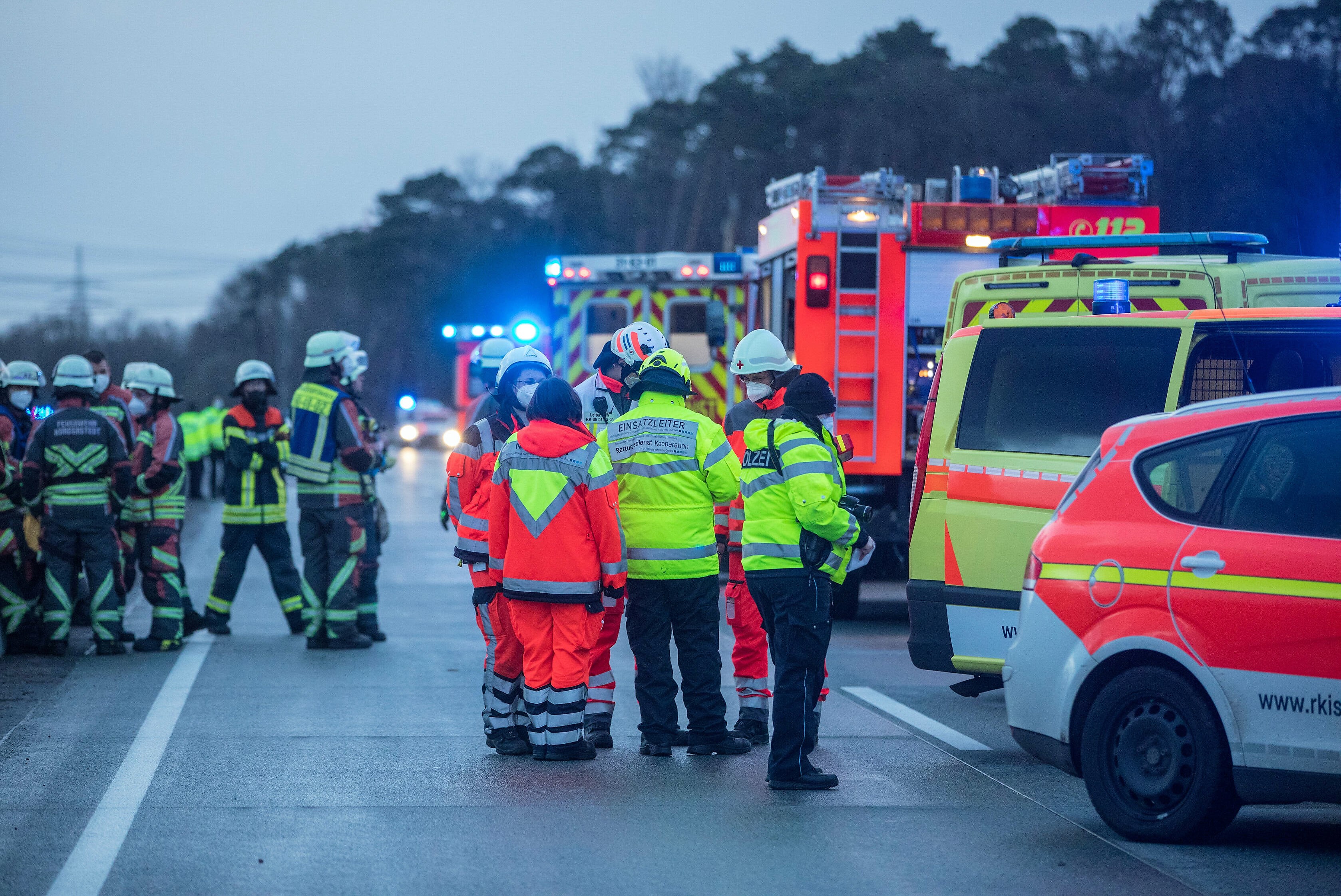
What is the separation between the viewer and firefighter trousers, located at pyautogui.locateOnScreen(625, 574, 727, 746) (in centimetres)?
767

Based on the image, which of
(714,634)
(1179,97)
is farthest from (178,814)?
(1179,97)

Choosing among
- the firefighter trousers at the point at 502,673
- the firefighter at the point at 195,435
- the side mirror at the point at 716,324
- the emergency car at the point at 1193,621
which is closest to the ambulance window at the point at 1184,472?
the emergency car at the point at 1193,621

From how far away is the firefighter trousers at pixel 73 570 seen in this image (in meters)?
11.0

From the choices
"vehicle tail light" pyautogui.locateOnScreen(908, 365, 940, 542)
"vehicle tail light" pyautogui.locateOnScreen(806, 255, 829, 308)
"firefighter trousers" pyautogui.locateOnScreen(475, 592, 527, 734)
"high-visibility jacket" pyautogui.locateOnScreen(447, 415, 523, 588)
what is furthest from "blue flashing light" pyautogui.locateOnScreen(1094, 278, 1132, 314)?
"vehicle tail light" pyautogui.locateOnScreen(806, 255, 829, 308)

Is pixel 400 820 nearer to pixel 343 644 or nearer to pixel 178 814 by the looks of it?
pixel 178 814

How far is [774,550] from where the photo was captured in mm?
6949

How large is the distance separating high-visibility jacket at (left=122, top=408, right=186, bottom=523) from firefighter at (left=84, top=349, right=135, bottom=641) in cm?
15

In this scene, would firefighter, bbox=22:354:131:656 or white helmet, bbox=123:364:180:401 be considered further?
white helmet, bbox=123:364:180:401

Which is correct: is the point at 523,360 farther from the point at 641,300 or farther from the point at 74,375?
the point at 641,300

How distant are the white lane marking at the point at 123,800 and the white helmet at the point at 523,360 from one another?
2.45 m

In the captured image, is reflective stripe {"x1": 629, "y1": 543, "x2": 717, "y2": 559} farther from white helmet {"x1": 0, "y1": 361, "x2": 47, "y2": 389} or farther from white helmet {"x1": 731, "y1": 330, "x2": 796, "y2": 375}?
white helmet {"x1": 0, "y1": 361, "x2": 47, "y2": 389}

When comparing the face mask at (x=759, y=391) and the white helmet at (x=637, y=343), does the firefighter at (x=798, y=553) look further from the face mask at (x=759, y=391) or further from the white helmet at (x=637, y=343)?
the white helmet at (x=637, y=343)

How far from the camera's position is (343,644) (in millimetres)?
11406

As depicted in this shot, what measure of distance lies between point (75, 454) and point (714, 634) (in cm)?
533
